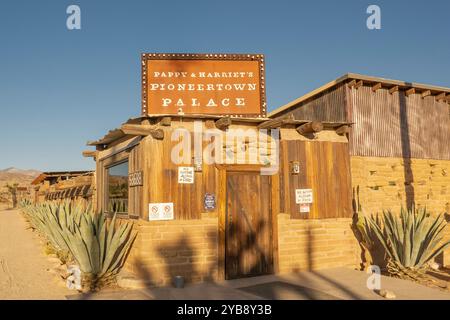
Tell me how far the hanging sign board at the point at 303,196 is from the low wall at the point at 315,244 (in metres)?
0.43

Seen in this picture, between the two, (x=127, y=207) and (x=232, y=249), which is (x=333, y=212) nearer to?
(x=232, y=249)

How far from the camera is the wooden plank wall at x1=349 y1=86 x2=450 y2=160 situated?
10.6 m

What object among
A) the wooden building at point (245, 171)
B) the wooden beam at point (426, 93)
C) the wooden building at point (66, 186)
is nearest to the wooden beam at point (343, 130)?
the wooden building at point (245, 171)

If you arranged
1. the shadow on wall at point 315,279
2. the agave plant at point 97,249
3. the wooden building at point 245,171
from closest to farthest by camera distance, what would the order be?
the shadow on wall at point 315,279, the agave plant at point 97,249, the wooden building at point 245,171

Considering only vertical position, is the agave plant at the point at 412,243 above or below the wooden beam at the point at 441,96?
below

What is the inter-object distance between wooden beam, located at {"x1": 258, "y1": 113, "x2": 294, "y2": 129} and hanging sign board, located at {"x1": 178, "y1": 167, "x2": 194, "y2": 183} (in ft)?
5.74

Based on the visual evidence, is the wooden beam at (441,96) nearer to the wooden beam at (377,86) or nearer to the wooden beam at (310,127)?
the wooden beam at (377,86)

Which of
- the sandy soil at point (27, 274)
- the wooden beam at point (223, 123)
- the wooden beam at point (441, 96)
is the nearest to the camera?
the sandy soil at point (27, 274)

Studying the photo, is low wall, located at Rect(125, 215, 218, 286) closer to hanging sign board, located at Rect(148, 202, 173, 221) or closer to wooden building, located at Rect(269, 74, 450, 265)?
hanging sign board, located at Rect(148, 202, 173, 221)

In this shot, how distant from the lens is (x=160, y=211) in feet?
25.1

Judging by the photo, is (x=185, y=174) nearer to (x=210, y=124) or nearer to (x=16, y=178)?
(x=210, y=124)

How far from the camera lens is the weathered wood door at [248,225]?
8250 mm

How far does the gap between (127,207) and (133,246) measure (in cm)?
124
